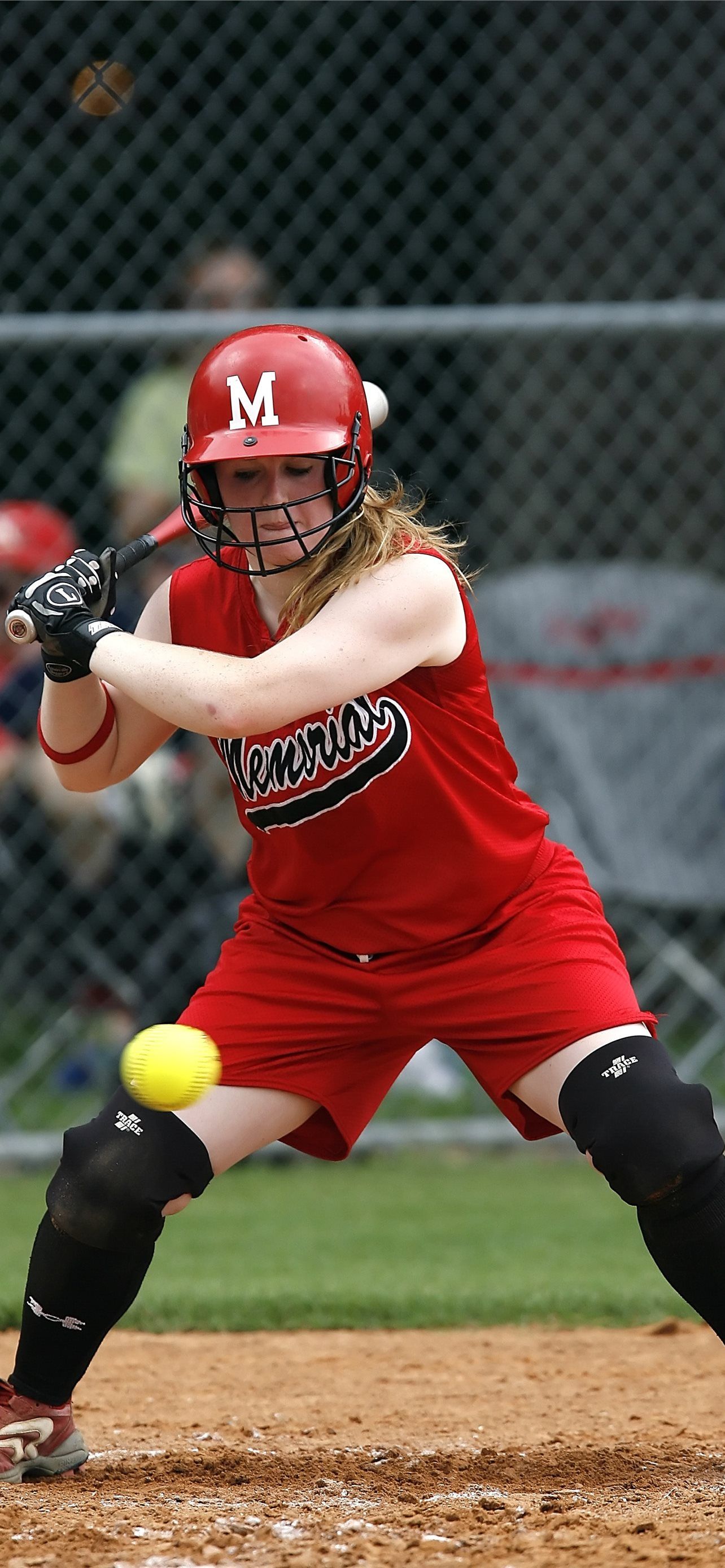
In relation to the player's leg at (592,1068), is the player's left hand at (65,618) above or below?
above

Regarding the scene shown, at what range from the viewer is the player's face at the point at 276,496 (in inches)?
105

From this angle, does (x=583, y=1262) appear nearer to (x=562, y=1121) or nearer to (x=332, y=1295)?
(x=332, y=1295)

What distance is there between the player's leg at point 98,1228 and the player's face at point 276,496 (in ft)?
2.65

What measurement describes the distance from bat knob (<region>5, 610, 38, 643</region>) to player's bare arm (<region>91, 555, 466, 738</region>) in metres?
0.11

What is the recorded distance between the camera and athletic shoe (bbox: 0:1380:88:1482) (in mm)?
2793

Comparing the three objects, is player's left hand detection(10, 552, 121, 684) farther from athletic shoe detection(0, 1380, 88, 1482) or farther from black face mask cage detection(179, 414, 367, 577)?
athletic shoe detection(0, 1380, 88, 1482)

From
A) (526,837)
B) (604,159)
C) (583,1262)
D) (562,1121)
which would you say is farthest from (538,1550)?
(604,159)

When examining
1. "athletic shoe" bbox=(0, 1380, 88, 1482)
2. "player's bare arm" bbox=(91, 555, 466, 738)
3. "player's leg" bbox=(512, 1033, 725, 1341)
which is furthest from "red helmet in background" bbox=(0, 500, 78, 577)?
"player's leg" bbox=(512, 1033, 725, 1341)

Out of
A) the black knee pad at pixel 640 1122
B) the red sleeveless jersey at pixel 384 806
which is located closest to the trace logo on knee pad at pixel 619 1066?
the black knee pad at pixel 640 1122

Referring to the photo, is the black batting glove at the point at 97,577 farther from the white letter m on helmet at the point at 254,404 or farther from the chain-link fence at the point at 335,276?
the chain-link fence at the point at 335,276

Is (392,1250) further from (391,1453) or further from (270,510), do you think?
(270,510)

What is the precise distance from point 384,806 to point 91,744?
467 millimetres

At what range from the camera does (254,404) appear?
2.64 m

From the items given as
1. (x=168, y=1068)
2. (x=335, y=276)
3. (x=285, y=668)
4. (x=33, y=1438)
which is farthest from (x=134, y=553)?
(x=335, y=276)
